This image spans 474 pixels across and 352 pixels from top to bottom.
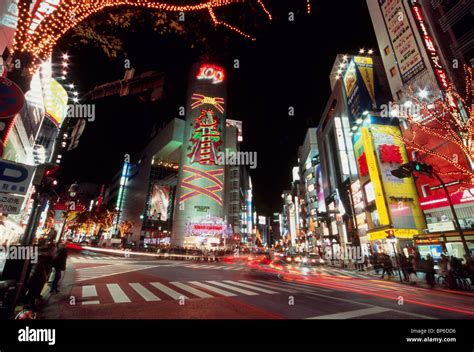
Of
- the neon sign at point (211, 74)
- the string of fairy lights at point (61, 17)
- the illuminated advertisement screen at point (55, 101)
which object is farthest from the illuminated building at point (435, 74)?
the neon sign at point (211, 74)

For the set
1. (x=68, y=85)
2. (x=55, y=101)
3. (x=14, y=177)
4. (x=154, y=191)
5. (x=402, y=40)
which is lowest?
(x=14, y=177)

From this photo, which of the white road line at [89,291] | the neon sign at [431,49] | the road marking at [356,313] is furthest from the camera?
the neon sign at [431,49]

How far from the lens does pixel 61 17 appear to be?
6332mm

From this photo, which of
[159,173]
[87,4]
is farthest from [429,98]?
[159,173]

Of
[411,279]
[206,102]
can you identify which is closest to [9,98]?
[411,279]

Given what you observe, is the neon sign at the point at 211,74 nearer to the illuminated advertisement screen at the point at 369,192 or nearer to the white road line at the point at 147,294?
the illuminated advertisement screen at the point at 369,192

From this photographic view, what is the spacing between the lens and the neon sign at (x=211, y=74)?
7525cm

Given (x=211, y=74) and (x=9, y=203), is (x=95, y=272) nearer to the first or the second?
(x=9, y=203)

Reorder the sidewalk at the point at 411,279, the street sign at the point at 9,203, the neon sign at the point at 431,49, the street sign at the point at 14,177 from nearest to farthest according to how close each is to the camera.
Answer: the street sign at the point at 14,177 → the street sign at the point at 9,203 → the sidewalk at the point at 411,279 → the neon sign at the point at 431,49

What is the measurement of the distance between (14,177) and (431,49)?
32554 millimetres

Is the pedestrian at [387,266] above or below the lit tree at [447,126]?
below
